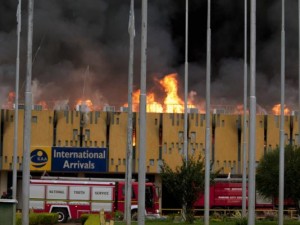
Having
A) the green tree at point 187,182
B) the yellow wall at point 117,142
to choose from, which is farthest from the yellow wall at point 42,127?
the green tree at point 187,182

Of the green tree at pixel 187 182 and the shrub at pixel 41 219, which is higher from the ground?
the green tree at pixel 187 182

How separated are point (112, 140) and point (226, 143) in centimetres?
1061

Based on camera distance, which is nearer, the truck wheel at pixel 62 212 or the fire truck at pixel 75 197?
the truck wheel at pixel 62 212

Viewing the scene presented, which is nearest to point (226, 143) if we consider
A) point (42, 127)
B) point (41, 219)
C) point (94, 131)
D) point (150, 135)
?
point (150, 135)

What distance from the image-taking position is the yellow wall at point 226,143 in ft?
258

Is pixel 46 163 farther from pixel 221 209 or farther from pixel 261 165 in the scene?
pixel 261 165

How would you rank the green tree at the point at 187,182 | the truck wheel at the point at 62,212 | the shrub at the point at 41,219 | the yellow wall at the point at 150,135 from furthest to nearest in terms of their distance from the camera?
the yellow wall at the point at 150,135, the truck wheel at the point at 62,212, the green tree at the point at 187,182, the shrub at the point at 41,219

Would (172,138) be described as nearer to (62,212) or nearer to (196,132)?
(196,132)

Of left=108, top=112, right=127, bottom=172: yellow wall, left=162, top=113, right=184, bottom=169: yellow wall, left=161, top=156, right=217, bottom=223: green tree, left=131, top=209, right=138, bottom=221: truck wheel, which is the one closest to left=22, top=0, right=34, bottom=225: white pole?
left=161, top=156, right=217, bottom=223: green tree

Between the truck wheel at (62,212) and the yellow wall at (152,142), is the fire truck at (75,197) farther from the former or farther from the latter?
the yellow wall at (152,142)

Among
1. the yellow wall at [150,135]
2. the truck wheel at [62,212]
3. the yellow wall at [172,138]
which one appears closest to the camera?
the truck wheel at [62,212]

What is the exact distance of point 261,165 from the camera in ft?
156

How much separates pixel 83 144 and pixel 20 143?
595cm

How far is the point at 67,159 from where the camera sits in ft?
250
